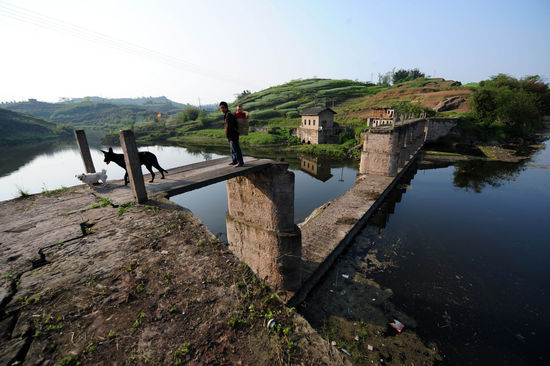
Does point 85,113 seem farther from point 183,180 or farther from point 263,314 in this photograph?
point 263,314

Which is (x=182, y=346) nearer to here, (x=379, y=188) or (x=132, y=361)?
(x=132, y=361)

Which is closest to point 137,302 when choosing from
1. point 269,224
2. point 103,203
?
point 103,203

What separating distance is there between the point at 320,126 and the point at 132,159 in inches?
1422

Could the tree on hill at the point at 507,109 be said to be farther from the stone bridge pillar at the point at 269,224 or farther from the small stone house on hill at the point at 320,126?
the stone bridge pillar at the point at 269,224

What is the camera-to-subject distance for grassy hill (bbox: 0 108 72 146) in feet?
190

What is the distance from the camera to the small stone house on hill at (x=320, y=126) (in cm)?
3716

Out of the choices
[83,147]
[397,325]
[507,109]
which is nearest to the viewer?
[83,147]

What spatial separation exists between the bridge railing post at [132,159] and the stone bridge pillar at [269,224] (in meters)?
3.11

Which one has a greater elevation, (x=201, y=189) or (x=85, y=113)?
(x=85, y=113)

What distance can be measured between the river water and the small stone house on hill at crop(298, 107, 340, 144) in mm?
19395

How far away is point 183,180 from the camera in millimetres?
5180

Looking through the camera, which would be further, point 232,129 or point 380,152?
point 380,152

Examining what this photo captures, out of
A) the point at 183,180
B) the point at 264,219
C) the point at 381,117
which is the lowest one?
the point at 264,219

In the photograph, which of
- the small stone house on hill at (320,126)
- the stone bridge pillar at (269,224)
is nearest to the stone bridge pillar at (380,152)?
the stone bridge pillar at (269,224)
